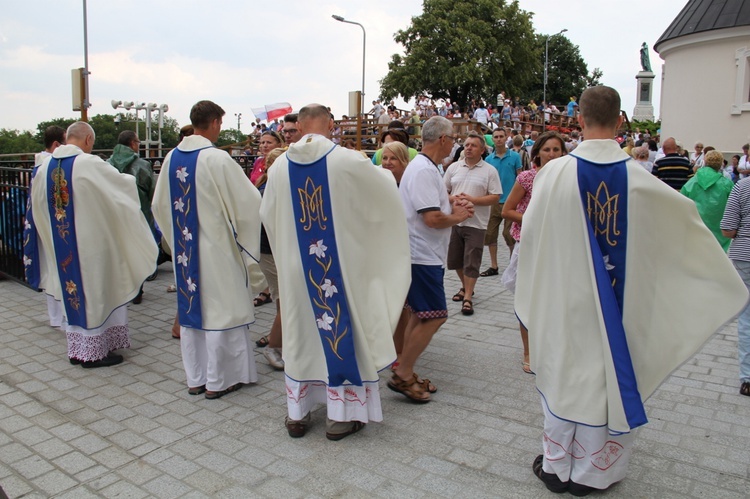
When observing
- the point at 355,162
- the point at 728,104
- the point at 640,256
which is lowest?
the point at 640,256

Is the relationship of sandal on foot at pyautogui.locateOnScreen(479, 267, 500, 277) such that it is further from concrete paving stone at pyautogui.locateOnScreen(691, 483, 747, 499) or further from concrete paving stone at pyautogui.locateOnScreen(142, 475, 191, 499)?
concrete paving stone at pyautogui.locateOnScreen(142, 475, 191, 499)

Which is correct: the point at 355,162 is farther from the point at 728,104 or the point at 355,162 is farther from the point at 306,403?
the point at 728,104

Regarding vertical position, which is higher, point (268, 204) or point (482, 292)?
point (268, 204)

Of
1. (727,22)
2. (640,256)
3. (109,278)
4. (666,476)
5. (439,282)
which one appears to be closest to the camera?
(640,256)

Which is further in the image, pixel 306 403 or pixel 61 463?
pixel 306 403

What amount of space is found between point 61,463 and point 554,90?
239 ft

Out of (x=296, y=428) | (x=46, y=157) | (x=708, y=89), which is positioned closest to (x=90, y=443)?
(x=296, y=428)

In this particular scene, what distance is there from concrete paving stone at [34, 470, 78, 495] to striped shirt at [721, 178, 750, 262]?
459 cm

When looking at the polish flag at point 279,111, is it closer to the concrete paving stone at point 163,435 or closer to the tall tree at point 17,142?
the concrete paving stone at point 163,435

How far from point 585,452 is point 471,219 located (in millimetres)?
4006

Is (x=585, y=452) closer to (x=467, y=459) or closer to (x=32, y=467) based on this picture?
(x=467, y=459)

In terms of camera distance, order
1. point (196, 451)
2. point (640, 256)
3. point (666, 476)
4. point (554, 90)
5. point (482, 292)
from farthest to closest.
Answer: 1. point (554, 90)
2. point (482, 292)
3. point (196, 451)
4. point (666, 476)
5. point (640, 256)

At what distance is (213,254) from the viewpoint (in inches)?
176

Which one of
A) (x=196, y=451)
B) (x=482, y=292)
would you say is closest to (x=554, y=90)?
(x=482, y=292)
